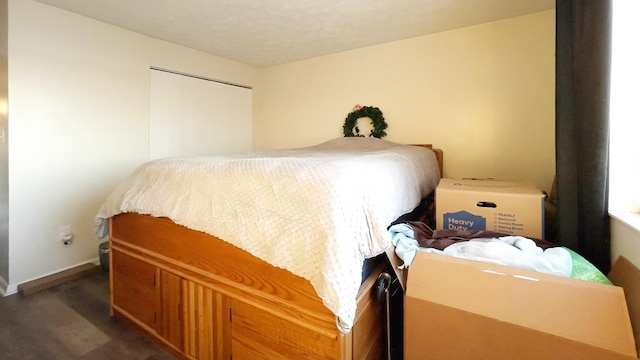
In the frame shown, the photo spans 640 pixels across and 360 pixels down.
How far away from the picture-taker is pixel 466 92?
8.04 feet

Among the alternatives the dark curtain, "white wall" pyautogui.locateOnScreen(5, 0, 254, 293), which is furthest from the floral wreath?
"white wall" pyautogui.locateOnScreen(5, 0, 254, 293)

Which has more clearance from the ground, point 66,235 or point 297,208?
point 297,208

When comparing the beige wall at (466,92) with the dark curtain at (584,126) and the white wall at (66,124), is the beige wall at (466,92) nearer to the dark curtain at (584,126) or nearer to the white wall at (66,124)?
the dark curtain at (584,126)

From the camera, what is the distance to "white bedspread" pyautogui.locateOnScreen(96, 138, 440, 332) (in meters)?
0.89

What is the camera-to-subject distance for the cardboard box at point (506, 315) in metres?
0.79

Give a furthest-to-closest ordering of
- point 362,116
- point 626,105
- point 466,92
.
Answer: point 362,116 → point 466,92 → point 626,105

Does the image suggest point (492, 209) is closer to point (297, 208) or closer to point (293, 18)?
point (297, 208)

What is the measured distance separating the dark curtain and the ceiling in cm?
100

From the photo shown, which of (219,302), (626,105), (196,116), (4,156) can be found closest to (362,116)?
(196,116)

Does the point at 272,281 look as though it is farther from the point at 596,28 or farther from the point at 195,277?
the point at 596,28

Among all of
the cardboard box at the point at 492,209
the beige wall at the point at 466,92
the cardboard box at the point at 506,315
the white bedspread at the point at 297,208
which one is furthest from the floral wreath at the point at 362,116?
the cardboard box at the point at 506,315

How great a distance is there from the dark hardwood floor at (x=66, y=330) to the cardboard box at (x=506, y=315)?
1271mm

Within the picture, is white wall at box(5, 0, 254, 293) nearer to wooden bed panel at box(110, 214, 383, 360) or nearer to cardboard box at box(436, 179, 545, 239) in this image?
wooden bed panel at box(110, 214, 383, 360)

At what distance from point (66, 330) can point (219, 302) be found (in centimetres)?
112
